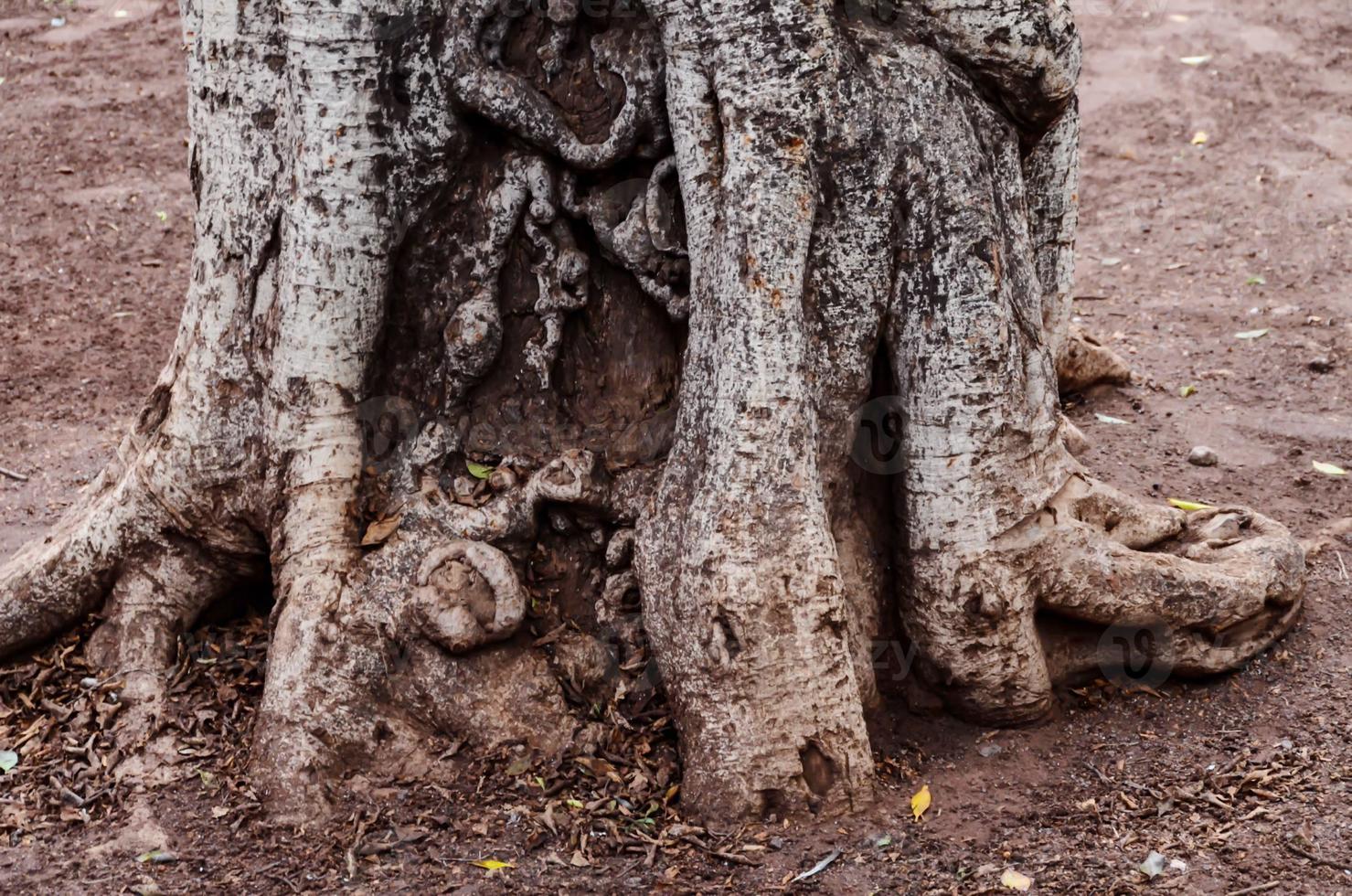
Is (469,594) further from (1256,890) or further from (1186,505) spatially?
(1186,505)

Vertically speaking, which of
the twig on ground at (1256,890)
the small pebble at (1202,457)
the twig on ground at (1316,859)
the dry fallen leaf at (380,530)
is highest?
the dry fallen leaf at (380,530)

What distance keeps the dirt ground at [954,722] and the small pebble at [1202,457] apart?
79mm

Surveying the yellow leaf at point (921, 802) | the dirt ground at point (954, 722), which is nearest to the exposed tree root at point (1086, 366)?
the dirt ground at point (954, 722)

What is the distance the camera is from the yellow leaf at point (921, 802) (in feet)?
12.6

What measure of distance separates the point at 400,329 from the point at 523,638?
950 mm

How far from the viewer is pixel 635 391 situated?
13.9 ft

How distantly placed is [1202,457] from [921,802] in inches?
101

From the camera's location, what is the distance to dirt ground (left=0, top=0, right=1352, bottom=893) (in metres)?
3.67

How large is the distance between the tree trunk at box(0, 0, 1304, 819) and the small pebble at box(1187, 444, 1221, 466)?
1445 mm

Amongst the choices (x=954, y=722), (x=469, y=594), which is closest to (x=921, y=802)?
(x=954, y=722)

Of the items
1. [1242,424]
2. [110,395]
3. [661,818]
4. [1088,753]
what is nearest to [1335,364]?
[1242,424]
